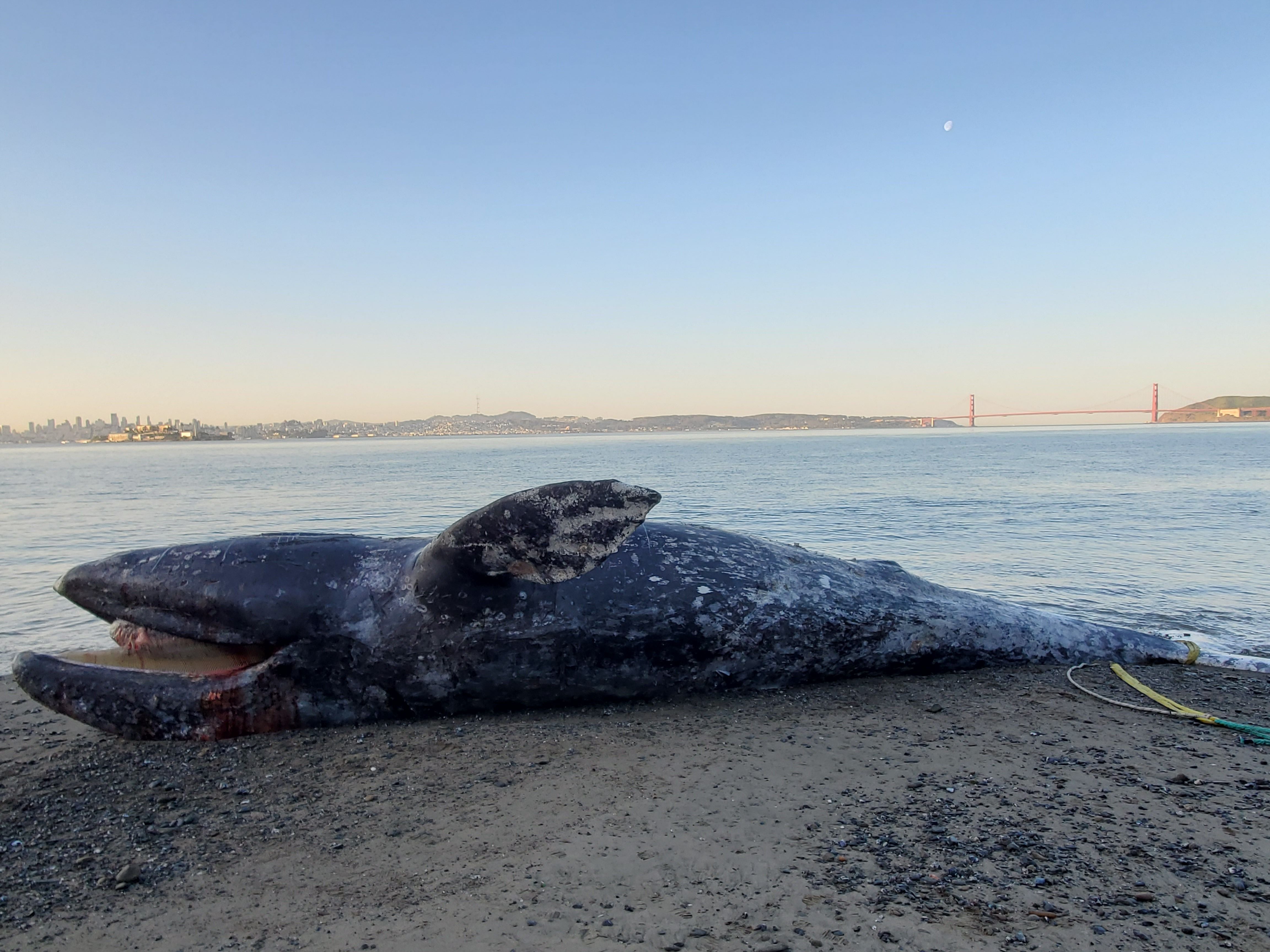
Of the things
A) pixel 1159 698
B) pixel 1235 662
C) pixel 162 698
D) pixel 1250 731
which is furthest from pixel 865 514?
pixel 162 698

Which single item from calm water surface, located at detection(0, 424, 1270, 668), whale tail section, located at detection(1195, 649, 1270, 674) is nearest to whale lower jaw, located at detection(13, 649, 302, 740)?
calm water surface, located at detection(0, 424, 1270, 668)

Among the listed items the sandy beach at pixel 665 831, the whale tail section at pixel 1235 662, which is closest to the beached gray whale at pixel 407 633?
the sandy beach at pixel 665 831

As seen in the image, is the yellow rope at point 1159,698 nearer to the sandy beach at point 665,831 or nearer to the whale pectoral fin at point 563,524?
the sandy beach at point 665,831

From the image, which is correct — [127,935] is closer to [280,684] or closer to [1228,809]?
[280,684]

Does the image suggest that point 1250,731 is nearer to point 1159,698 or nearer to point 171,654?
point 1159,698

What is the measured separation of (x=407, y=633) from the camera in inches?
205

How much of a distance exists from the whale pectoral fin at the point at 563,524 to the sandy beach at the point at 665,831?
1.13 meters

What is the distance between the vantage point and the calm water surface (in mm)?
10422

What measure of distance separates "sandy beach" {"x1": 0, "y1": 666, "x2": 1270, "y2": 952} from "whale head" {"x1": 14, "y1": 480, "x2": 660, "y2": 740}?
212 millimetres

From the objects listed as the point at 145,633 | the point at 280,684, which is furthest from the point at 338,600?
the point at 145,633

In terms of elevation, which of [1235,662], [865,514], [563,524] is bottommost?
[865,514]

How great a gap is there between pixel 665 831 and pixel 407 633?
2373 mm

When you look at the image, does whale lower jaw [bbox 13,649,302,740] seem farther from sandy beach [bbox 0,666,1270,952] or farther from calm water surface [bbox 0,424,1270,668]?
calm water surface [bbox 0,424,1270,668]

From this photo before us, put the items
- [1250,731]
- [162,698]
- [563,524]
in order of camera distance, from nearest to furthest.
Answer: [563,524] < [1250,731] < [162,698]
